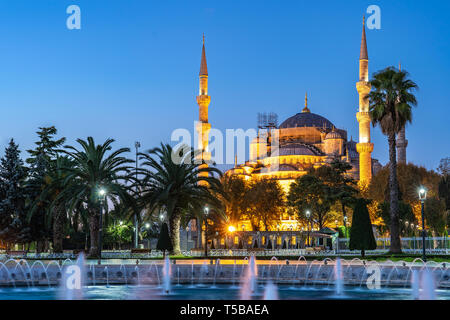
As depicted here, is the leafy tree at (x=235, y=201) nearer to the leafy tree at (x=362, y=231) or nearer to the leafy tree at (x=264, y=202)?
the leafy tree at (x=264, y=202)

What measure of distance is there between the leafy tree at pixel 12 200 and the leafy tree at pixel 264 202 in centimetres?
2560

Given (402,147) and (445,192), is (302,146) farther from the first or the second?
(445,192)

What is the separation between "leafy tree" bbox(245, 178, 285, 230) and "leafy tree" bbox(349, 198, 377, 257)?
2862 cm

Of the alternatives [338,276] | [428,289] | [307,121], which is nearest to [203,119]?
[307,121]

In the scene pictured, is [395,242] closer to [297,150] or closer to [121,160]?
[121,160]

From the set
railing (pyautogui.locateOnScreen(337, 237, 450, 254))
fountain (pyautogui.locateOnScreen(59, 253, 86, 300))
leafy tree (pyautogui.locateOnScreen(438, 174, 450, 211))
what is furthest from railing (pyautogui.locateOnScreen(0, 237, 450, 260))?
fountain (pyautogui.locateOnScreen(59, 253, 86, 300))

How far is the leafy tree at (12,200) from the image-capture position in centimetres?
3930

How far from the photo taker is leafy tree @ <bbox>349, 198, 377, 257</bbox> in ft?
98.0

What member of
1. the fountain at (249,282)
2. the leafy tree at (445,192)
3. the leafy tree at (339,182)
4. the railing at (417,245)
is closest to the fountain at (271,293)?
the fountain at (249,282)

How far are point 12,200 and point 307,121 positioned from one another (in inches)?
2584

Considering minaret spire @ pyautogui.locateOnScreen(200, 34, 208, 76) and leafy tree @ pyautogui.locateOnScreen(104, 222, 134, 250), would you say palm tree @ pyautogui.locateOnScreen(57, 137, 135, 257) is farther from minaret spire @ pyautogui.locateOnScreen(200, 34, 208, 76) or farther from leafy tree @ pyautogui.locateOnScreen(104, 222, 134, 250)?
minaret spire @ pyautogui.locateOnScreen(200, 34, 208, 76)

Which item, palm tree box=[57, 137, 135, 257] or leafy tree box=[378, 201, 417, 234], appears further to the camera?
leafy tree box=[378, 201, 417, 234]

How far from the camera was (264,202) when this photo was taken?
60.0 meters
